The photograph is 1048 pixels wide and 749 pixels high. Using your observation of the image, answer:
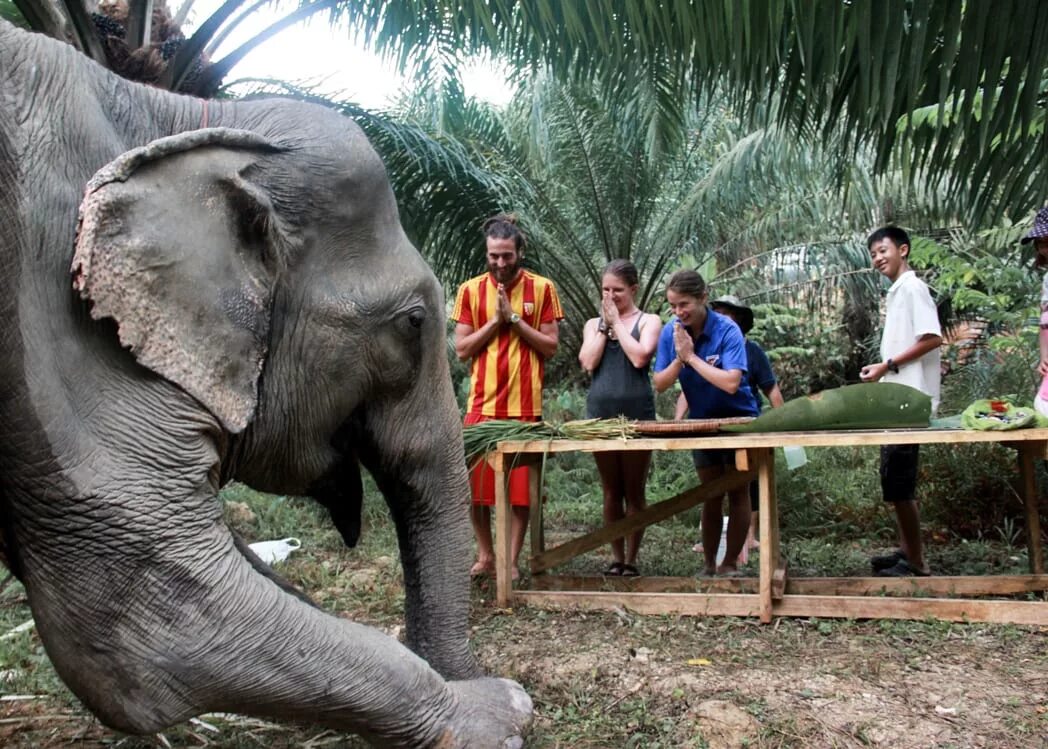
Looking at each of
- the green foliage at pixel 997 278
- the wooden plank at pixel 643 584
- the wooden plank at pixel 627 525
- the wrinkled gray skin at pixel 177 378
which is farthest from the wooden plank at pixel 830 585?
the green foliage at pixel 997 278

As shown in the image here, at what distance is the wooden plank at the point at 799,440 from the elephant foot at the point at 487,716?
187 cm

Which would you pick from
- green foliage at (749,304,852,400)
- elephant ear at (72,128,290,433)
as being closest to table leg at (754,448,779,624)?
elephant ear at (72,128,290,433)

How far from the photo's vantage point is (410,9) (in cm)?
687

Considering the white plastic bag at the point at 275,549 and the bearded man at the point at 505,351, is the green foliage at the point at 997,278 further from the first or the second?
the white plastic bag at the point at 275,549

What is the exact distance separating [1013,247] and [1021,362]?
76.4 inches

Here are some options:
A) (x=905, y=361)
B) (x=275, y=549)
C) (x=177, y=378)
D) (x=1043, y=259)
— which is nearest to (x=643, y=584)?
(x=905, y=361)

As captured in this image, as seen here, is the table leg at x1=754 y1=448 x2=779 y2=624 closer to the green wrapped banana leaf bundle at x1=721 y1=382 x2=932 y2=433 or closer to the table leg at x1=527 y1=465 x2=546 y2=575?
A: the green wrapped banana leaf bundle at x1=721 y1=382 x2=932 y2=433

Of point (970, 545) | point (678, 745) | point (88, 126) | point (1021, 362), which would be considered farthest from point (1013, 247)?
point (88, 126)

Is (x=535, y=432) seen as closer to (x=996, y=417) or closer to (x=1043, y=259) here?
(x=996, y=417)

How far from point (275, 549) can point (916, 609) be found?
12.7 feet

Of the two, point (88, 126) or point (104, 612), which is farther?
point (88, 126)

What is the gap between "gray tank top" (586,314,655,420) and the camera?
5500 millimetres

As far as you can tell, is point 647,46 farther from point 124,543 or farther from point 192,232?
point 124,543

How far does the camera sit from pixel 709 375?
16.6 feet
